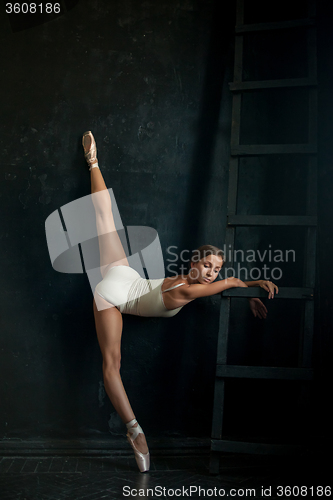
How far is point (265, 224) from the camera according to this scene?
9.48 feet

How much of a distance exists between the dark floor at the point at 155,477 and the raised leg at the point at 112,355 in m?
0.41

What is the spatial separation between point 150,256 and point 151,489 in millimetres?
1675

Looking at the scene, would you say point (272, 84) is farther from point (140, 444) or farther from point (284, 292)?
point (140, 444)

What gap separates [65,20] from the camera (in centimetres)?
336

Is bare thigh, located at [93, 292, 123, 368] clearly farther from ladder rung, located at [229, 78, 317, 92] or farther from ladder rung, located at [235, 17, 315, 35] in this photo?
ladder rung, located at [235, 17, 315, 35]

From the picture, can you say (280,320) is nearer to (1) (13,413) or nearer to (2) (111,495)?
(2) (111,495)

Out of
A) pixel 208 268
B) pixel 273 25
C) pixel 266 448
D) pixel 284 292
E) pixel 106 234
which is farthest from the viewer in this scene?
pixel 106 234

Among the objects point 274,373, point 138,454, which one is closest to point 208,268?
point 274,373

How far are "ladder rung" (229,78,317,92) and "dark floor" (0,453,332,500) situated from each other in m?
2.68

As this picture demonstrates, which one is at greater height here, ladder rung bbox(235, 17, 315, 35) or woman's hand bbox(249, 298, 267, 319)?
ladder rung bbox(235, 17, 315, 35)

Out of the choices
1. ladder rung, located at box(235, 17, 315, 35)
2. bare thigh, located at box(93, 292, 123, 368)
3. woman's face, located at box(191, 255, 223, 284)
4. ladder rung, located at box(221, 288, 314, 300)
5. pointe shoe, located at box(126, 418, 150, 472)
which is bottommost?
pointe shoe, located at box(126, 418, 150, 472)

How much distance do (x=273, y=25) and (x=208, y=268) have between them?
6.32 feet

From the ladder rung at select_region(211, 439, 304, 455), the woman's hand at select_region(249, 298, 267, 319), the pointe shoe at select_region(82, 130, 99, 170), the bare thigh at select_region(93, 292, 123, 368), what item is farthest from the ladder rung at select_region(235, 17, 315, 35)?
the ladder rung at select_region(211, 439, 304, 455)

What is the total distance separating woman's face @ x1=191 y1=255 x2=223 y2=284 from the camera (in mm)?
2945
